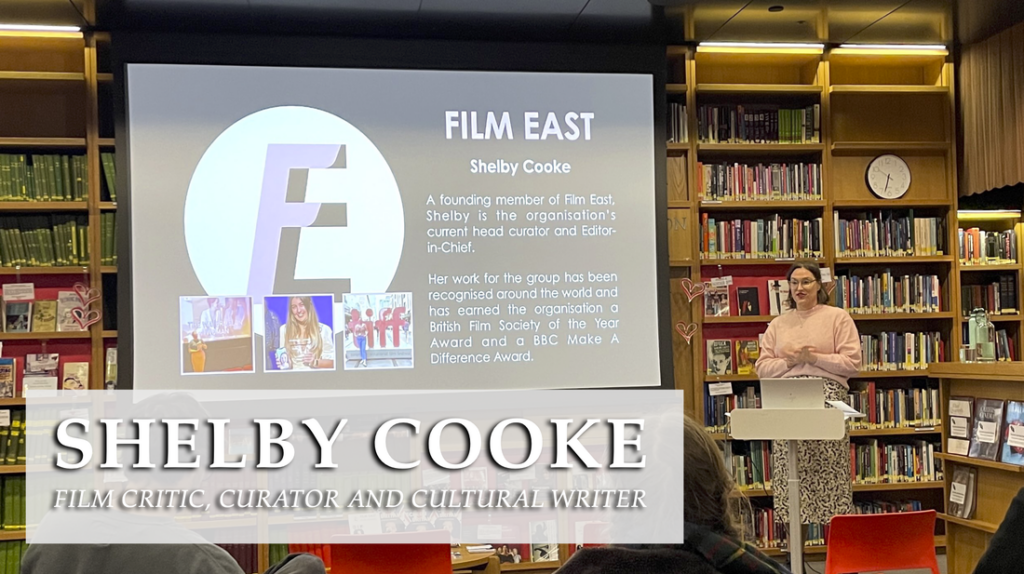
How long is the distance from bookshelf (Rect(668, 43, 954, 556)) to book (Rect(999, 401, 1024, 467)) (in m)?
1.61

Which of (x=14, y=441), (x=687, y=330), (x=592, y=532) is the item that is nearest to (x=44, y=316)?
(x=14, y=441)

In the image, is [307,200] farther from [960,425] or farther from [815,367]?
[960,425]

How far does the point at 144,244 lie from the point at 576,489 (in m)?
2.72

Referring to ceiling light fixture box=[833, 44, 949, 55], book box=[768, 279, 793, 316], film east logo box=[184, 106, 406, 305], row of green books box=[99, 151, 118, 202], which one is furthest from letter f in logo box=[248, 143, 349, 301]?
ceiling light fixture box=[833, 44, 949, 55]

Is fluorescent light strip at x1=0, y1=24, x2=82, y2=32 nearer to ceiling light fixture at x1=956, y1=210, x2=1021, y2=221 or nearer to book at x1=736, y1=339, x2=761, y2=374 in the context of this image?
book at x1=736, y1=339, x2=761, y2=374

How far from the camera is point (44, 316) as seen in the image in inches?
192

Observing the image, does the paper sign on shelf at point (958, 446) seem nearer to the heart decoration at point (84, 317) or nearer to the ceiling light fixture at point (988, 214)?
the ceiling light fixture at point (988, 214)

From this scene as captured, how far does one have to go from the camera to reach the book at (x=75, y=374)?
486cm

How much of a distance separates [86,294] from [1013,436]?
4629 mm

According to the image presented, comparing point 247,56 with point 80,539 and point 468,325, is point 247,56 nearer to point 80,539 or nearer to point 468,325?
point 468,325

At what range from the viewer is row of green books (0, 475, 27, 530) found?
15.6 ft

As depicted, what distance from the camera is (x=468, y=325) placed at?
16.2ft

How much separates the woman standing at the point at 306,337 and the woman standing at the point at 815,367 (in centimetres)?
232

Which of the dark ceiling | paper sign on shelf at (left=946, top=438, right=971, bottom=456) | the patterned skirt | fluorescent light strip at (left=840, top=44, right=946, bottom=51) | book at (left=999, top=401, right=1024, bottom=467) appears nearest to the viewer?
book at (left=999, top=401, right=1024, bottom=467)
